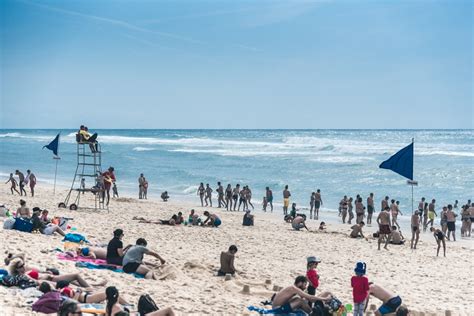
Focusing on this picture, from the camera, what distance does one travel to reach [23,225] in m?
12.8

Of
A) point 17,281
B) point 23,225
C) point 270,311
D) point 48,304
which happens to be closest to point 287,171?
point 23,225

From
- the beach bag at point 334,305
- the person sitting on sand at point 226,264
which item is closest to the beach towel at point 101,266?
the person sitting on sand at point 226,264

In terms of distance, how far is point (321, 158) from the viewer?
55.6m

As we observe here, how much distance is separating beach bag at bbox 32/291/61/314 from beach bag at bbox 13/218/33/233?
562 cm

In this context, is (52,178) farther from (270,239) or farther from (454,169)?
(454,169)

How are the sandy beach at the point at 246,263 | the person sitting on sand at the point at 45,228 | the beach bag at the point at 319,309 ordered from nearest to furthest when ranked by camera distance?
the beach bag at the point at 319,309 → the sandy beach at the point at 246,263 → the person sitting on sand at the point at 45,228

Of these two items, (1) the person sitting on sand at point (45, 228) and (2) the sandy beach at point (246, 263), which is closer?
(2) the sandy beach at point (246, 263)

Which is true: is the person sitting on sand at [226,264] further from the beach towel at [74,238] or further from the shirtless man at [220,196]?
the shirtless man at [220,196]

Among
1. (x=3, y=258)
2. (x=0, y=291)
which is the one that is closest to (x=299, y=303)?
(x=0, y=291)

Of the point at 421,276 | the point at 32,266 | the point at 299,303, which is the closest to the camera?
the point at 299,303

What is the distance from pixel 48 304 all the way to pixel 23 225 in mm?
5860

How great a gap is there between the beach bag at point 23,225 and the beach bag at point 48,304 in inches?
221

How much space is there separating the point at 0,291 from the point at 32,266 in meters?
1.57

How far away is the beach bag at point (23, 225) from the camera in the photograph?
12734 millimetres
